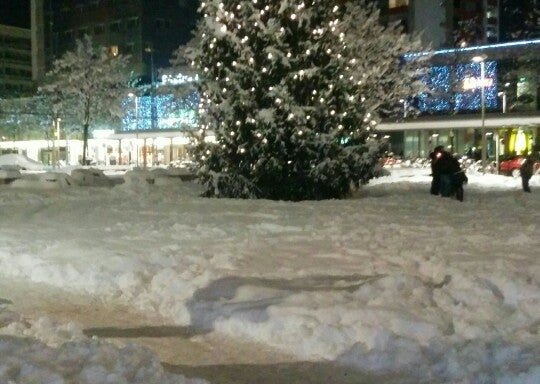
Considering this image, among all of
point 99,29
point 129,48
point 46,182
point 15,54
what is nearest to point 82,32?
point 99,29

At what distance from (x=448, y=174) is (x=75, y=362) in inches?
811

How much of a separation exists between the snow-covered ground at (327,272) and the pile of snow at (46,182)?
887 centimetres

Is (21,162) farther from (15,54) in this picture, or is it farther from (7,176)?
(15,54)

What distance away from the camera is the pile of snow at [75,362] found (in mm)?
6176

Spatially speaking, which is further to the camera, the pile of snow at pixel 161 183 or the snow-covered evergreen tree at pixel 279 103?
the pile of snow at pixel 161 183

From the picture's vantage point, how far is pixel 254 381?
23.7ft

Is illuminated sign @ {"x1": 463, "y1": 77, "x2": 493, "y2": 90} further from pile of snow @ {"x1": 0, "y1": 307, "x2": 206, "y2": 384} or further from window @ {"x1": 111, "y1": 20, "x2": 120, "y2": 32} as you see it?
pile of snow @ {"x1": 0, "y1": 307, "x2": 206, "y2": 384}

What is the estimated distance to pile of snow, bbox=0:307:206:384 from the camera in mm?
6176

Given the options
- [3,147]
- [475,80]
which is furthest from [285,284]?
[3,147]

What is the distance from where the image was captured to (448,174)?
26.0 m

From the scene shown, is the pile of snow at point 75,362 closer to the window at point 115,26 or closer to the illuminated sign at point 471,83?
the illuminated sign at point 471,83

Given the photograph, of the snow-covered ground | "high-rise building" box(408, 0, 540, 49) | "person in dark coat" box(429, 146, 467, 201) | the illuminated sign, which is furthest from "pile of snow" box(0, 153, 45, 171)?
"person in dark coat" box(429, 146, 467, 201)

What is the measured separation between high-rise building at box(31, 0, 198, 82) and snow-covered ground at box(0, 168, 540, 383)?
71559 millimetres

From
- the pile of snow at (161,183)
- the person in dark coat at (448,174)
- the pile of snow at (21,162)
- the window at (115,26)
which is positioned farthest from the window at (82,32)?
the person in dark coat at (448,174)
